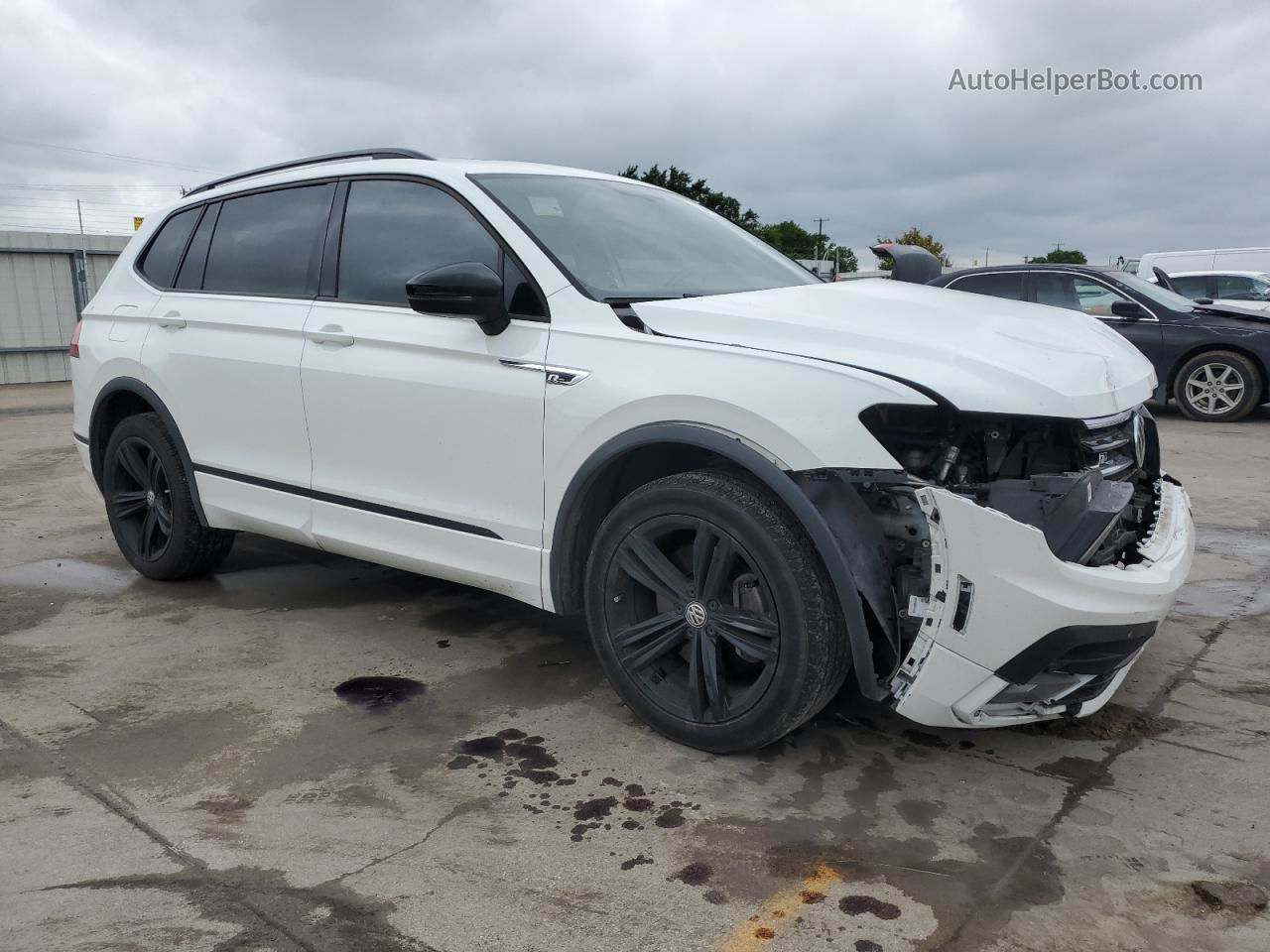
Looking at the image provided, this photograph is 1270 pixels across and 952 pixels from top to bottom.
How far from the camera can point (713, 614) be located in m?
2.94

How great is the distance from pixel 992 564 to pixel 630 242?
5.86 ft

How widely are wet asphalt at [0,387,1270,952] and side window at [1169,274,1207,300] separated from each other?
12.0 meters

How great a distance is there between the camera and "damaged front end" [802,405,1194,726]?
2.51 meters

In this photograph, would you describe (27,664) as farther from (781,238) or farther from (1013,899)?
(781,238)

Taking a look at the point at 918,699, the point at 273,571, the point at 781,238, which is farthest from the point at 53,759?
the point at 781,238

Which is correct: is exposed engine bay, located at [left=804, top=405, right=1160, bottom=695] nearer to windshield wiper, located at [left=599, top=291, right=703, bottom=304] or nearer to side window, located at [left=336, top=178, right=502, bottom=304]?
windshield wiper, located at [left=599, top=291, right=703, bottom=304]

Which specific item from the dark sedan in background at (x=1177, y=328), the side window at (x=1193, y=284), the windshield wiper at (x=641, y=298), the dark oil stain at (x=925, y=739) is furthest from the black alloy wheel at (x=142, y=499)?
the side window at (x=1193, y=284)

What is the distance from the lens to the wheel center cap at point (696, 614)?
9.71 feet

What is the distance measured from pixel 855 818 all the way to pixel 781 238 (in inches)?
3713

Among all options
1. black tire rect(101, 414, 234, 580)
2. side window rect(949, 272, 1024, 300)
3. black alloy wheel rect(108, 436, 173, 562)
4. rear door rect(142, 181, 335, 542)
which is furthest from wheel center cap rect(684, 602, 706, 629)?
side window rect(949, 272, 1024, 300)

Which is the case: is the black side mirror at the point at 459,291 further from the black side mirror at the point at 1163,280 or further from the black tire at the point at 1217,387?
the black side mirror at the point at 1163,280

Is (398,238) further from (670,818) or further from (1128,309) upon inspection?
(1128,309)

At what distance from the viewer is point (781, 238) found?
93.6 meters

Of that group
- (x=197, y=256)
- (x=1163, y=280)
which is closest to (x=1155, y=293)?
(x=1163, y=280)
